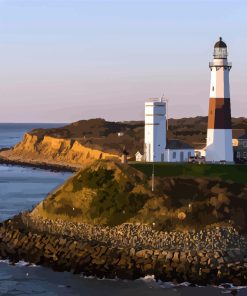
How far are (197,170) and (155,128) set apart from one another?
17.9 ft

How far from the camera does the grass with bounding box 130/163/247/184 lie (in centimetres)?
5047

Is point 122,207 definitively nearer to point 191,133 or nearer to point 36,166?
point 36,166

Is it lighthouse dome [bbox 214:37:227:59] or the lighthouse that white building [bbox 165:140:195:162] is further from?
lighthouse dome [bbox 214:37:227:59]

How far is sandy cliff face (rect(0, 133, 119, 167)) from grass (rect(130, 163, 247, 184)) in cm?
6625

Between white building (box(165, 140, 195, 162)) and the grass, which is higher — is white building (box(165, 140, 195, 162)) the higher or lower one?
the higher one

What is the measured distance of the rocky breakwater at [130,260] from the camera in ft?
130

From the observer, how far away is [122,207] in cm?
4756

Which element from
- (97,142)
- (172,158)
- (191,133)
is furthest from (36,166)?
(172,158)

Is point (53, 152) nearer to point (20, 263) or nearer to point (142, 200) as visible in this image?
point (142, 200)

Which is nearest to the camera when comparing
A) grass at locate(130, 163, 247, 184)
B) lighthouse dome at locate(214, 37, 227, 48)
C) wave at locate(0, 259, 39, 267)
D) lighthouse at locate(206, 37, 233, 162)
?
wave at locate(0, 259, 39, 267)

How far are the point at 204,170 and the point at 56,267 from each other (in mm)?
14359

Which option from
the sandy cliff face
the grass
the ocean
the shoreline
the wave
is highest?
the sandy cliff face

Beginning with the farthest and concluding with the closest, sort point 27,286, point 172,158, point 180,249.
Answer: point 172,158 < point 180,249 < point 27,286

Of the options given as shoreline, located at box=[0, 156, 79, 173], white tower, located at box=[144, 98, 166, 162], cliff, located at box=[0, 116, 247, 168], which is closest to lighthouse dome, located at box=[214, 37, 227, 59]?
white tower, located at box=[144, 98, 166, 162]
